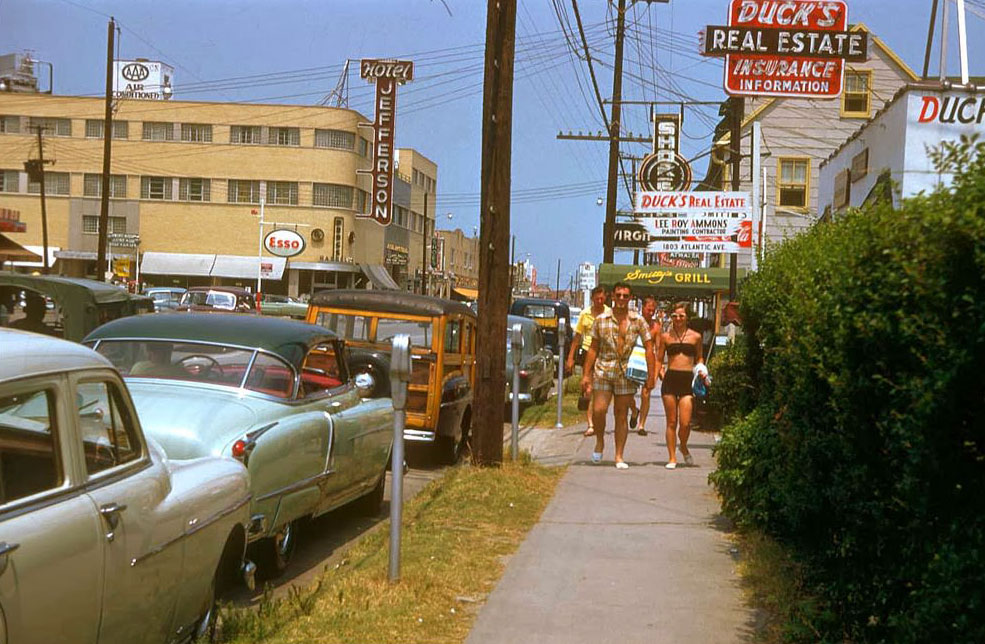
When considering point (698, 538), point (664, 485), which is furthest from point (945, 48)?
point (698, 538)

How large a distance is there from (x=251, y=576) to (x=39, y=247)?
7043 centimetres

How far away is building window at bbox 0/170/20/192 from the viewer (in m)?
71.6

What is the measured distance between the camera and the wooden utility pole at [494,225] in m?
11.9

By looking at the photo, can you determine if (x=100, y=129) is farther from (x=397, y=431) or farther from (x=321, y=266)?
(x=397, y=431)

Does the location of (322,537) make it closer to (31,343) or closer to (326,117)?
(31,343)

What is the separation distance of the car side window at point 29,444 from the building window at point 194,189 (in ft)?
231

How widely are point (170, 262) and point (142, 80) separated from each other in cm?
1399

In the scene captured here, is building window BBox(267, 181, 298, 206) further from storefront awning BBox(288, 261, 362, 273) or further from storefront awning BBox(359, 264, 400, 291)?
storefront awning BBox(359, 264, 400, 291)

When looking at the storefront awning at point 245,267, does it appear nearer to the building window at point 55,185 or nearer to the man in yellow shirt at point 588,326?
the building window at point 55,185

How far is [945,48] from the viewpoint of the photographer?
21.4m

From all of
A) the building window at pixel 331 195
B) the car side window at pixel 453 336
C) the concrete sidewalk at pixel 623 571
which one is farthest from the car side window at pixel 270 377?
the building window at pixel 331 195

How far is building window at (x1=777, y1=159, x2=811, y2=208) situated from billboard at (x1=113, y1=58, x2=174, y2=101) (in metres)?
47.5

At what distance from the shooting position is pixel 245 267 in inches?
2800

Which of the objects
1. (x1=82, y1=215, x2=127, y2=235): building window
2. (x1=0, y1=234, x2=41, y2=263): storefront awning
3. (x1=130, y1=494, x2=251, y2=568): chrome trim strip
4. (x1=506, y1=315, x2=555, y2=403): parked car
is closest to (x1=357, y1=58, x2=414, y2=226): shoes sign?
(x1=0, y1=234, x2=41, y2=263): storefront awning
